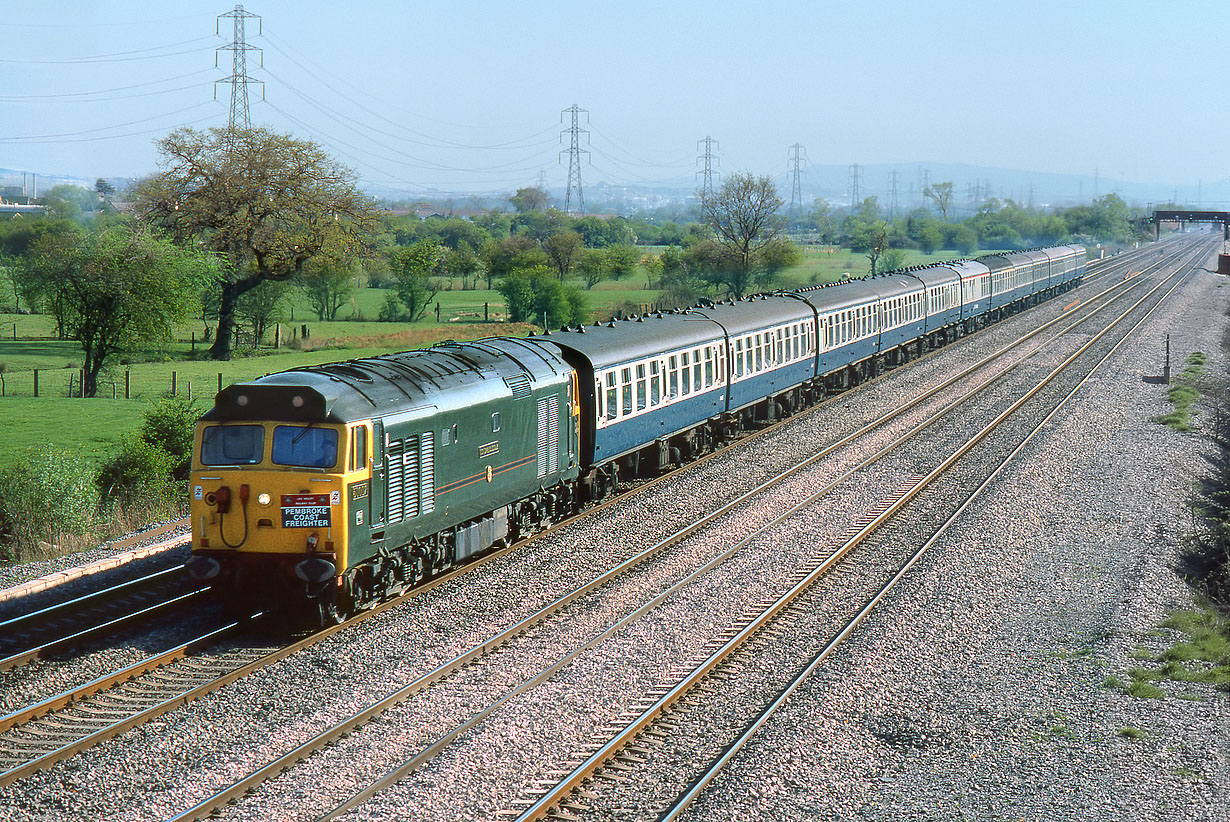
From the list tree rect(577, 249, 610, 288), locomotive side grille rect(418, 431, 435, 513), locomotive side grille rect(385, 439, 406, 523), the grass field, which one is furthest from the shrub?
tree rect(577, 249, 610, 288)

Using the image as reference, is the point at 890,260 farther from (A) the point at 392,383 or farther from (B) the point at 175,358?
(A) the point at 392,383

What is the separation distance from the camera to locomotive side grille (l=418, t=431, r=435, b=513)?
15.8 metres

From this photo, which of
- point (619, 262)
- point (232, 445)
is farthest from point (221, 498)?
point (619, 262)

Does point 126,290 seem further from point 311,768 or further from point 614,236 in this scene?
point 614,236

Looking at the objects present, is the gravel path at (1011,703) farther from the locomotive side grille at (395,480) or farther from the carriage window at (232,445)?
the carriage window at (232,445)

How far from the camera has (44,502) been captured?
2133 cm

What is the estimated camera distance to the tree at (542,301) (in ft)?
217

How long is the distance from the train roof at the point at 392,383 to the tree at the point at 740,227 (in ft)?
189

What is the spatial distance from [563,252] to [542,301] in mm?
Answer: 24644

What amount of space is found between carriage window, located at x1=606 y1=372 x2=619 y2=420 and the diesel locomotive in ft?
0.13

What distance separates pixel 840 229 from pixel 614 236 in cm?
5598

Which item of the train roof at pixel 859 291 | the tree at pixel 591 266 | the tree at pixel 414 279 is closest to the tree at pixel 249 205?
the tree at pixel 414 279

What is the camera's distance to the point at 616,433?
22.3 m

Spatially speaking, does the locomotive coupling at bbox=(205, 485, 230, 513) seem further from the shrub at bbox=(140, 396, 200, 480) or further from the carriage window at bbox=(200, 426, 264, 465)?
the shrub at bbox=(140, 396, 200, 480)
